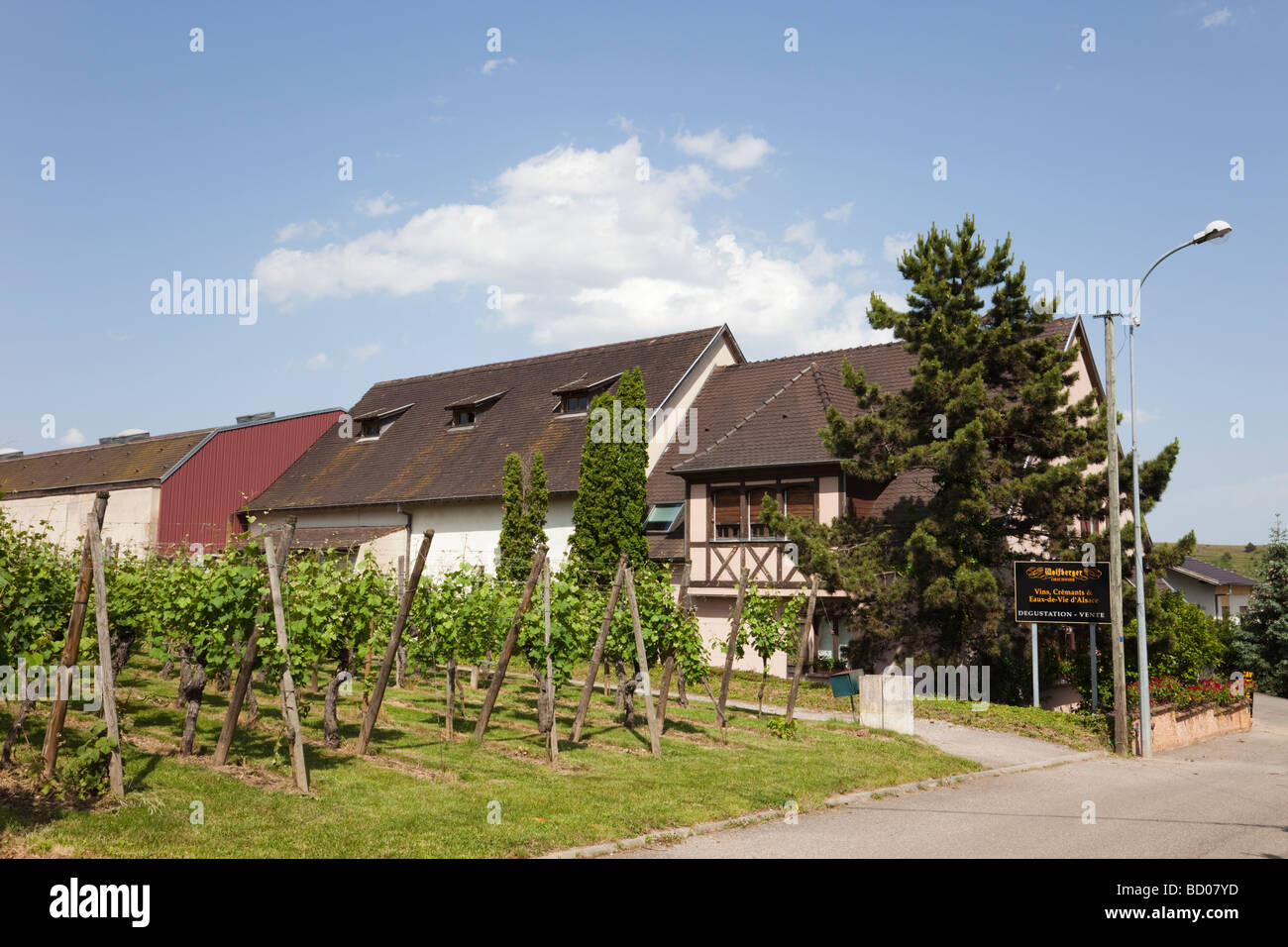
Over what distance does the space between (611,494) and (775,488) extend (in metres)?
4.41

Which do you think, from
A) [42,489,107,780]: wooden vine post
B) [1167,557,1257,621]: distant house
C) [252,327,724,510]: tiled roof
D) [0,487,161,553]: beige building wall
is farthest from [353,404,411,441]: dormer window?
[1167,557,1257,621]: distant house

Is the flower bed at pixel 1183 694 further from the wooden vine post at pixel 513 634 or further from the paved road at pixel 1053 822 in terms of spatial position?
the wooden vine post at pixel 513 634

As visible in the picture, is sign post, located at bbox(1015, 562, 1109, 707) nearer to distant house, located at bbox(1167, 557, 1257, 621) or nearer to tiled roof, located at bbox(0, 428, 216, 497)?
tiled roof, located at bbox(0, 428, 216, 497)

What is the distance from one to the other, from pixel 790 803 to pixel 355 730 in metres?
6.02

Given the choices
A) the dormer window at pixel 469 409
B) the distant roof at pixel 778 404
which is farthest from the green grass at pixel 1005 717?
the dormer window at pixel 469 409

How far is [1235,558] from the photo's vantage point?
411 feet

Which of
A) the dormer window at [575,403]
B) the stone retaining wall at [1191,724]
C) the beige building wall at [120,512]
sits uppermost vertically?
the dormer window at [575,403]

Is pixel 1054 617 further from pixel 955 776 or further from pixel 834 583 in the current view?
pixel 955 776

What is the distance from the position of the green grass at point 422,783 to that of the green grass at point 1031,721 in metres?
3.65

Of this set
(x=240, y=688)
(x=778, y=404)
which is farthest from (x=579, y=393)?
(x=240, y=688)

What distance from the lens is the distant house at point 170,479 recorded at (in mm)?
37875

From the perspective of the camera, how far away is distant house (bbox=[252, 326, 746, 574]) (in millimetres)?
32562

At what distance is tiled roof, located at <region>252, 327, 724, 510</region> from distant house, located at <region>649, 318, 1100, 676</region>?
3849 millimetres
